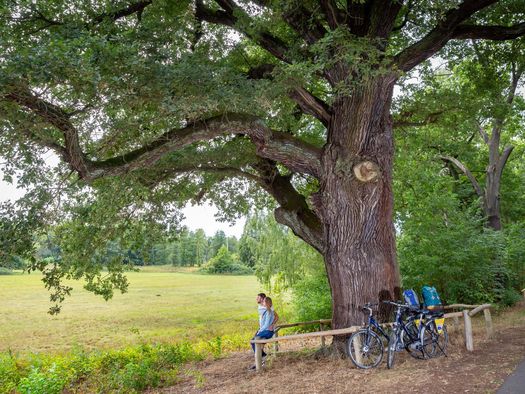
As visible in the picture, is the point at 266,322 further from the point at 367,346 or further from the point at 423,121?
the point at 423,121

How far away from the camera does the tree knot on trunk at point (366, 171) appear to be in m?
8.11

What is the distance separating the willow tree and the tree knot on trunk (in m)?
0.03

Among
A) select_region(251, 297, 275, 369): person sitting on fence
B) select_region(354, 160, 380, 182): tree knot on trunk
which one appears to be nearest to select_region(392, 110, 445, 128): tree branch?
select_region(354, 160, 380, 182): tree knot on trunk

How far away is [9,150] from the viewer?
694cm

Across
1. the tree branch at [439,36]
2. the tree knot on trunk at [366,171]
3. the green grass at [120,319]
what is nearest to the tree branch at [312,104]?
the tree knot on trunk at [366,171]

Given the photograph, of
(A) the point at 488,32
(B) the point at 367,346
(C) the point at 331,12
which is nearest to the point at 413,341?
(B) the point at 367,346

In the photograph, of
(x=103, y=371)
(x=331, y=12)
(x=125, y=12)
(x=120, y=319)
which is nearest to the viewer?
(x=331, y=12)

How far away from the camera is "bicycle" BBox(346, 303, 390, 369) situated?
22.9 ft

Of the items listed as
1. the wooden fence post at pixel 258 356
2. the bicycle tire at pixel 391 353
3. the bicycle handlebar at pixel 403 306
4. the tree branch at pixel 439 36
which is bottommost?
the wooden fence post at pixel 258 356

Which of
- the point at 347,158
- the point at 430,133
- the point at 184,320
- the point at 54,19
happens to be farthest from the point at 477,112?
the point at 184,320

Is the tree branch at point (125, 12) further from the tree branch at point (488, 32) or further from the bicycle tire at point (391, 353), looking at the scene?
the bicycle tire at point (391, 353)

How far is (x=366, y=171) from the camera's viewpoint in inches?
320

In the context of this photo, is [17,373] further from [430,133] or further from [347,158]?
[430,133]

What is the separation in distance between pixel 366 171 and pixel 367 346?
3.13m
